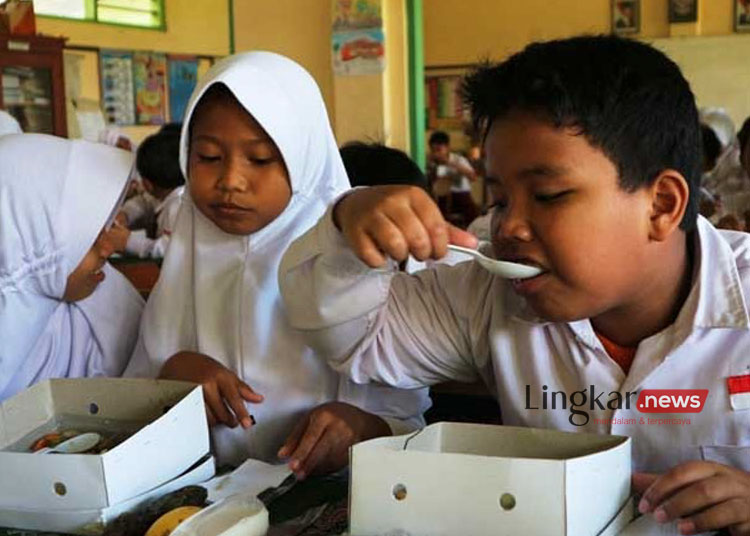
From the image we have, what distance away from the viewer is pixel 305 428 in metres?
1.05

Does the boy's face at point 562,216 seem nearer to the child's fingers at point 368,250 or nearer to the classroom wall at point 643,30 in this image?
the child's fingers at point 368,250

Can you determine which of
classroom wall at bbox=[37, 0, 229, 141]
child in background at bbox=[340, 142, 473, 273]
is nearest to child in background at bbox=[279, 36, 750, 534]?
child in background at bbox=[340, 142, 473, 273]

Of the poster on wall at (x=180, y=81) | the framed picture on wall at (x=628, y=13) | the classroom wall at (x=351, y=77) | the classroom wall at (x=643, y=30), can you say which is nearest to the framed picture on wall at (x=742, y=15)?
the classroom wall at (x=643, y=30)

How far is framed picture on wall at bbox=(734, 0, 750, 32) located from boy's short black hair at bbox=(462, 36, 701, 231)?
679cm

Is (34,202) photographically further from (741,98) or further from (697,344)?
(741,98)

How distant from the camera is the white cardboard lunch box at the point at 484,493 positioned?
69 cm

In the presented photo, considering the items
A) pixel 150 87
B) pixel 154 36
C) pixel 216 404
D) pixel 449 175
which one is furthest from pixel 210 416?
pixel 449 175

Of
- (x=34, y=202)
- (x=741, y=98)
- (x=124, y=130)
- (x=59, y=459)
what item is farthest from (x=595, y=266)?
(x=741, y=98)

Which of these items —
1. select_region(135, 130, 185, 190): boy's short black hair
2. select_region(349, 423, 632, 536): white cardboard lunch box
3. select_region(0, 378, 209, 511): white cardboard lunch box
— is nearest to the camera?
select_region(349, 423, 632, 536): white cardboard lunch box

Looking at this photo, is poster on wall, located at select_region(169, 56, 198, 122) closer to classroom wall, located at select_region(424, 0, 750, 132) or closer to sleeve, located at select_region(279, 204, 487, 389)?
classroom wall, located at select_region(424, 0, 750, 132)

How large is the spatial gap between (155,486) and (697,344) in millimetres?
583

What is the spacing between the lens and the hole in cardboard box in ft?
2.31

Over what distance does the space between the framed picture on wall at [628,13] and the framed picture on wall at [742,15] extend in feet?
2.46

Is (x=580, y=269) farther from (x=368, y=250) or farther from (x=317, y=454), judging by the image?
(x=317, y=454)
